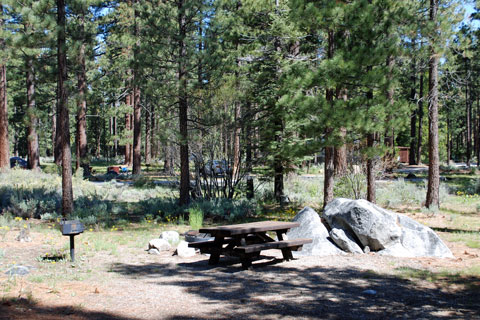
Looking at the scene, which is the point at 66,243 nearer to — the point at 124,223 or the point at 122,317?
the point at 124,223

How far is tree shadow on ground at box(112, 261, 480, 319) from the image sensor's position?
4984mm

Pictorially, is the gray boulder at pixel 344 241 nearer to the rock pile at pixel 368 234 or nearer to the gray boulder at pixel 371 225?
the rock pile at pixel 368 234

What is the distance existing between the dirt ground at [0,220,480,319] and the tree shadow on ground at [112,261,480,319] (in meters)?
0.01

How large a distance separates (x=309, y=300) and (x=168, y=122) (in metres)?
10.2

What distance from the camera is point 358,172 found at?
1358 cm

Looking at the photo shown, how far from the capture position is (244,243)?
7586 mm

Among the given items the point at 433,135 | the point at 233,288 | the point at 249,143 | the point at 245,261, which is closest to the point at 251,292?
the point at 233,288

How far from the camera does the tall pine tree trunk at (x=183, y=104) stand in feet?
40.1

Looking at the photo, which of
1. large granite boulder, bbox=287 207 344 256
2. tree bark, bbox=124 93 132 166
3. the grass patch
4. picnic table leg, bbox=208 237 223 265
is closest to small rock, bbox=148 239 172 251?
picnic table leg, bbox=208 237 223 265

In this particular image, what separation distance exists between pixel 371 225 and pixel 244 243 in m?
2.35

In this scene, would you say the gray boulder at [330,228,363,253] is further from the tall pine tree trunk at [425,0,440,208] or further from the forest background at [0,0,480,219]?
the tall pine tree trunk at [425,0,440,208]

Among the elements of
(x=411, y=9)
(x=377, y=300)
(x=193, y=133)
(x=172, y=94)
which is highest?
(x=411, y=9)

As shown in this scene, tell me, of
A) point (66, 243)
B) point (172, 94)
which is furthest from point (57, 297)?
point (172, 94)

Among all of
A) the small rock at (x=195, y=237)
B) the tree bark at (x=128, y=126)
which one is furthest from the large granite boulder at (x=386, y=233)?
the tree bark at (x=128, y=126)
